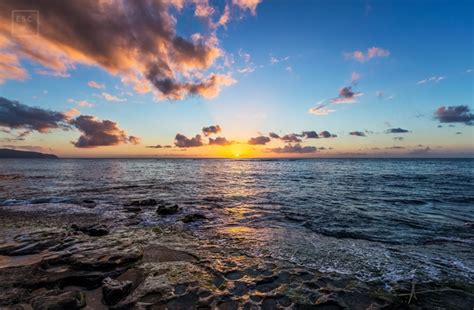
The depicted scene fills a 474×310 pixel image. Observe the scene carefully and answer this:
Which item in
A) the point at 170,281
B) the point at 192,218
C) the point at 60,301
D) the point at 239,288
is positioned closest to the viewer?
the point at 60,301

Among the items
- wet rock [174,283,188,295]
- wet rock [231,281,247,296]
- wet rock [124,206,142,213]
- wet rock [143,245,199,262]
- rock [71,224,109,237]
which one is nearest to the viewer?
wet rock [174,283,188,295]

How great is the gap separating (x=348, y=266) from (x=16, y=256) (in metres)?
10.7

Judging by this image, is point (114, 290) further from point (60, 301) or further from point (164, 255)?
point (164, 255)

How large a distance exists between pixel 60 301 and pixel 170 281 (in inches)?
95.8

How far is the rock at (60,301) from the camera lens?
17.3 feet

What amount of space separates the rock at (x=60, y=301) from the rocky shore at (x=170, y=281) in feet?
0.07

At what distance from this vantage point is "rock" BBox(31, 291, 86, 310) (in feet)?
17.3

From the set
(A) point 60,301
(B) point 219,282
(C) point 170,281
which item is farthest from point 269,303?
(A) point 60,301

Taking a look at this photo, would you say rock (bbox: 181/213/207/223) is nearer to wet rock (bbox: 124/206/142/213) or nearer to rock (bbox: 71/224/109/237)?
rock (bbox: 71/224/109/237)

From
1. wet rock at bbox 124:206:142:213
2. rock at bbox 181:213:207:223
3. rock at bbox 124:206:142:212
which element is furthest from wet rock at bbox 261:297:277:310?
rock at bbox 124:206:142:212

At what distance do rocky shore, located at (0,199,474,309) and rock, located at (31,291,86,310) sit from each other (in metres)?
0.02

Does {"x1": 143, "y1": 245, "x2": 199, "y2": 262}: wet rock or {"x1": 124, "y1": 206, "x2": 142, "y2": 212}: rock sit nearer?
{"x1": 143, "y1": 245, "x2": 199, "y2": 262}: wet rock

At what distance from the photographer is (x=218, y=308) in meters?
5.66

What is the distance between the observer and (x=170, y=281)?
6.71 metres
